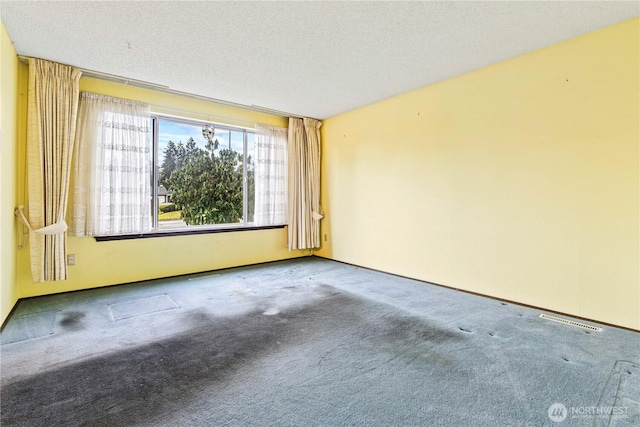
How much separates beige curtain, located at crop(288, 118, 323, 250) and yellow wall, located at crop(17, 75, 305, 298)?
260 millimetres

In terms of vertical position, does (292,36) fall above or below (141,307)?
above

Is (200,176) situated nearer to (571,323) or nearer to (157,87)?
(157,87)

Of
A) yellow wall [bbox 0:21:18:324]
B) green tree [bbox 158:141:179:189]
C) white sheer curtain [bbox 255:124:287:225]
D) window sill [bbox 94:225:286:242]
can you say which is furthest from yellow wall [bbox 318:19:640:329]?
yellow wall [bbox 0:21:18:324]

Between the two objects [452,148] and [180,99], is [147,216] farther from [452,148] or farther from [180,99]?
[452,148]

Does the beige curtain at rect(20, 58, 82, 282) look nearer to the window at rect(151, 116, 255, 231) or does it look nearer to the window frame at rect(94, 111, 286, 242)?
the window frame at rect(94, 111, 286, 242)

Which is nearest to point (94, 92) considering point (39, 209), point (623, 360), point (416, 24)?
point (39, 209)

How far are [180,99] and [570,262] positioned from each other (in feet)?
16.0

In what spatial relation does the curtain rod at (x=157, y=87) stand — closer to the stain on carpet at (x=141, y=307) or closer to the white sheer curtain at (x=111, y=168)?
the white sheer curtain at (x=111, y=168)

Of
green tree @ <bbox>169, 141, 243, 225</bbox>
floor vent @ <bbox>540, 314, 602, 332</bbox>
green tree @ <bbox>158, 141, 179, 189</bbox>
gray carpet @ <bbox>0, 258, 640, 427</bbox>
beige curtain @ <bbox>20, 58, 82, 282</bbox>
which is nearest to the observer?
gray carpet @ <bbox>0, 258, 640, 427</bbox>

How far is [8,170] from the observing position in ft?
9.18

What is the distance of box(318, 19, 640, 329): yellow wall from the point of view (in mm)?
2600

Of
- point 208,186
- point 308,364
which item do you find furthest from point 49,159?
point 308,364

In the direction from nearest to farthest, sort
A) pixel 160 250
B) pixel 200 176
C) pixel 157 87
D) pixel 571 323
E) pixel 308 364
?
pixel 308 364
pixel 571 323
pixel 157 87
pixel 160 250
pixel 200 176

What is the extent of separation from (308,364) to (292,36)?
2.64m
